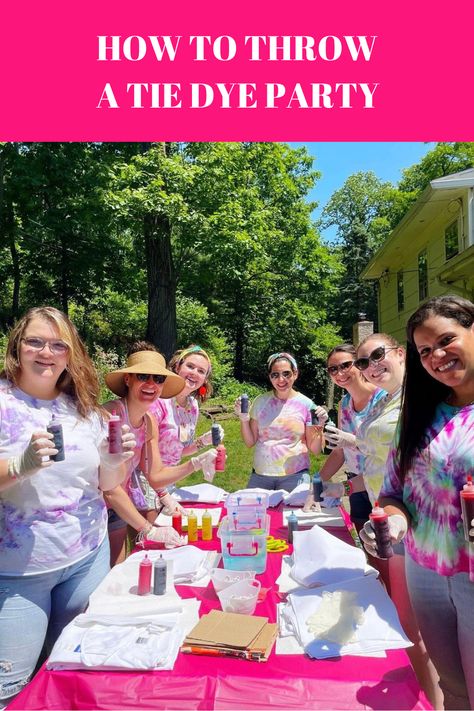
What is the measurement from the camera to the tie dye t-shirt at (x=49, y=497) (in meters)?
2.08

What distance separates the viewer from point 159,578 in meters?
2.17

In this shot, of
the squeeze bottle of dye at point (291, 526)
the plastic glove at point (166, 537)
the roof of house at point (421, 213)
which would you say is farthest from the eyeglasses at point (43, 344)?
the roof of house at point (421, 213)

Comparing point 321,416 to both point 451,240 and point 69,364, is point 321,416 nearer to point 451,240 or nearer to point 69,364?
point 69,364

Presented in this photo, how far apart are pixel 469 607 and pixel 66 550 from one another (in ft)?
5.78

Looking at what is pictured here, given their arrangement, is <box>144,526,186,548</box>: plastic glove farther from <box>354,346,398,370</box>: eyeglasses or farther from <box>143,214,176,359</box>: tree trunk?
<box>143,214,176,359</box>: tree trunk

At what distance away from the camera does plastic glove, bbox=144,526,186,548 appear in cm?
277

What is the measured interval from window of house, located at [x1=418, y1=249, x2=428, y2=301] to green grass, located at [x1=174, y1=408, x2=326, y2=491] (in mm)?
7080

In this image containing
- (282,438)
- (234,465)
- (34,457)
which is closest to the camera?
(34,457)

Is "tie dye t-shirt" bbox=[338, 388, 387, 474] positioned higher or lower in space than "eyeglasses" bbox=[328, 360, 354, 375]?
lower

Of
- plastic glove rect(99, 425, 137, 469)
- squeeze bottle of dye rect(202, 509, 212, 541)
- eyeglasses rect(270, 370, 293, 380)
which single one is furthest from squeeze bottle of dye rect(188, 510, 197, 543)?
eyeglasses rect(270, 370, 293, 380)

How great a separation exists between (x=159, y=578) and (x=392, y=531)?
1104 mm

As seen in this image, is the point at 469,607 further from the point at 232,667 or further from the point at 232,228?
the point at 232,228

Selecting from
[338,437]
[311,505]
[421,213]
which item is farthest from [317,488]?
[421,213]

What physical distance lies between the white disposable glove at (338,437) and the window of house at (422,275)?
11.2 metres
